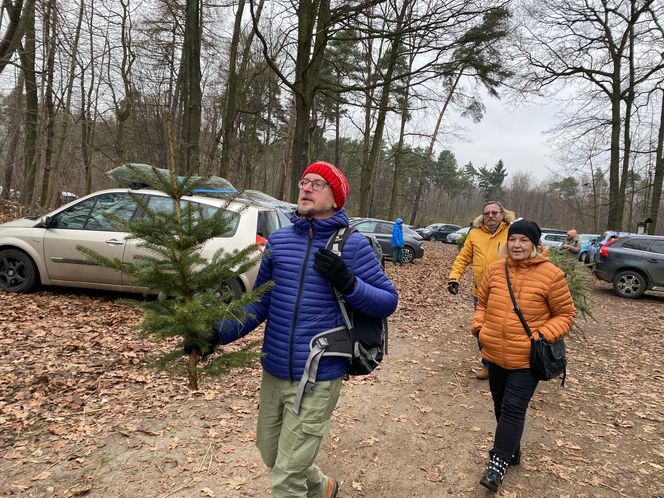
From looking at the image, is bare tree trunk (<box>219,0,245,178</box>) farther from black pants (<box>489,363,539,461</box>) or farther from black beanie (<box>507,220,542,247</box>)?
black pants (<box>489,363,539,461</box>)

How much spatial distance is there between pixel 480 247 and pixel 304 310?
3.20 meters

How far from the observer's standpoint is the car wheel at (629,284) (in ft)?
38.5

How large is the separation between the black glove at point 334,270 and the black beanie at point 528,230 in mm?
1697

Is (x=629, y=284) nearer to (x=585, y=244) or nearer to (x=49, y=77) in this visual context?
(x=585, y=244)

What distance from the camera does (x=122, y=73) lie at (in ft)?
65.6

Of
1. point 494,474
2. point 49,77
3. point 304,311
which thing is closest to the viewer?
point 304,311

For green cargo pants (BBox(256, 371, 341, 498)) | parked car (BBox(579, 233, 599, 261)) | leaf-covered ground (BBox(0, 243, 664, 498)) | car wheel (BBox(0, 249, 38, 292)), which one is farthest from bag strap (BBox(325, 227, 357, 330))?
parked car (BBox(579, 233, 599, 261))

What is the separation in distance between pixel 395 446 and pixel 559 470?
1.31 meters

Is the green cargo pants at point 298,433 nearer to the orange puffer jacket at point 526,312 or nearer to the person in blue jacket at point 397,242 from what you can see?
the orange puffer jacket at point 526,312

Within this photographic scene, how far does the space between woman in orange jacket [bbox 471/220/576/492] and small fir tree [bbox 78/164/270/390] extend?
1901 millimetres

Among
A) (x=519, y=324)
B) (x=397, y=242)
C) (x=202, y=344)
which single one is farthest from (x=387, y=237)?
(x=202, y=344)

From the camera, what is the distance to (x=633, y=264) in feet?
38.6

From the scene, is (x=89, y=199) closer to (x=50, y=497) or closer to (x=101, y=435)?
(x=101, y=435)

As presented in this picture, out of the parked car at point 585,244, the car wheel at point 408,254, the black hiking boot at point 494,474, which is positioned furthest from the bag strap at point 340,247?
the parked car at point 585,244
